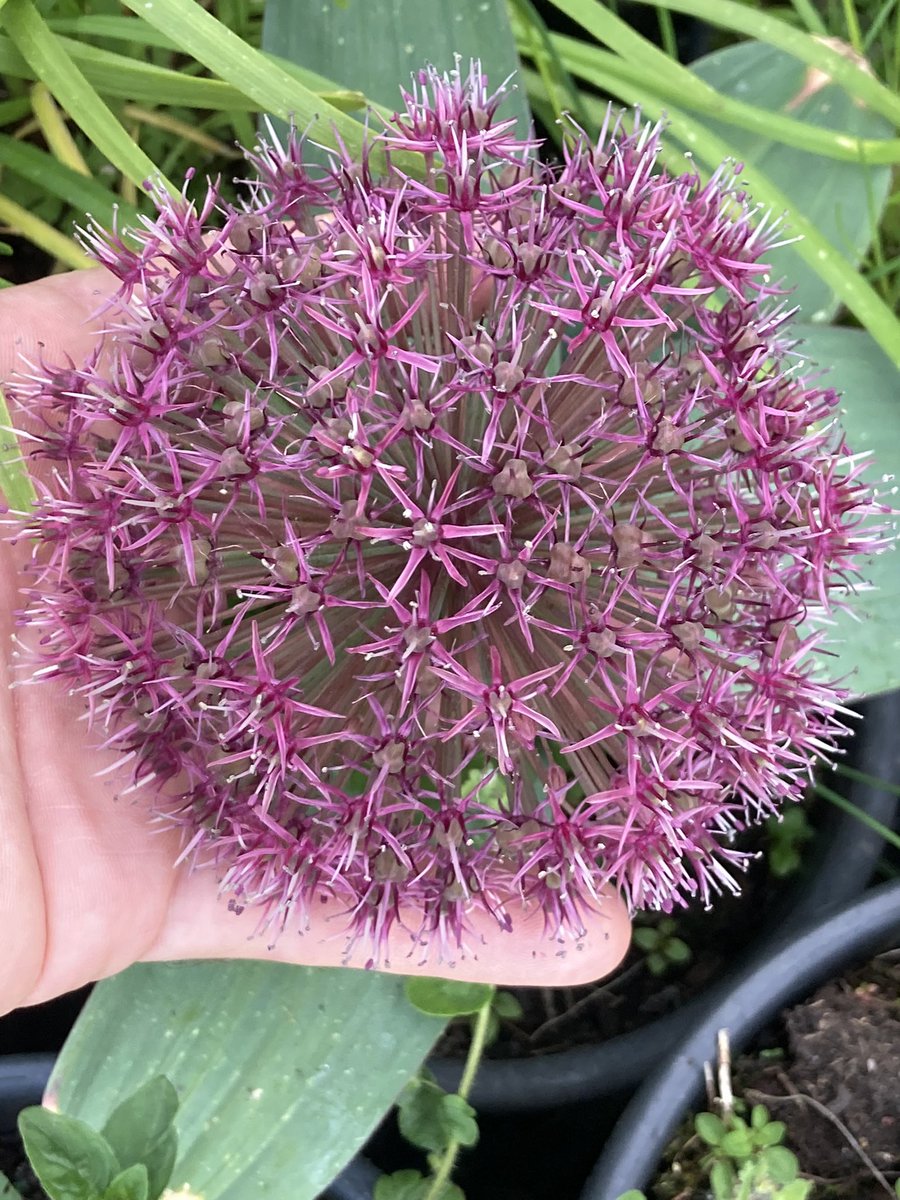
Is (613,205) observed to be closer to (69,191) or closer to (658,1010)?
(69,191)

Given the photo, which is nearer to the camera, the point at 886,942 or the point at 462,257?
the point at 462,257

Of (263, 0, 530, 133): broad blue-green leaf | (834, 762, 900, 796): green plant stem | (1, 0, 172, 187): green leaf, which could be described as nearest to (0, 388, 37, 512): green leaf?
(1, 0, 172, 187): green leaf

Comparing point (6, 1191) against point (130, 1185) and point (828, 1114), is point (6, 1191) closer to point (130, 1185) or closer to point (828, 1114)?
point (130, 1185)

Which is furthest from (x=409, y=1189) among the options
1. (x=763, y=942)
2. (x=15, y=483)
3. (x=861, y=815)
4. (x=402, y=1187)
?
(x=15, y=483)

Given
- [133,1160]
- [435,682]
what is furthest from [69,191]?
[133,1160]

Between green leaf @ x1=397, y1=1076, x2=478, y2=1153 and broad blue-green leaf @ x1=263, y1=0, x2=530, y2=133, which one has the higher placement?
broad blue-green leaf @ x1=263, y1=0, x2=530, y2=133

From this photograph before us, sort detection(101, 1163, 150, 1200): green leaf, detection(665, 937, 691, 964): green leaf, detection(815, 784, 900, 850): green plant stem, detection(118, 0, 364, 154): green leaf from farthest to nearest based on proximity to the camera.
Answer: detection(665, 937, 691, 964): green leaf → detection(815, 784, 900, 850): green plant stem → detection(118, 0, 364, 154): green leaf → detection(101, 1163, 150, 1200): green leaf

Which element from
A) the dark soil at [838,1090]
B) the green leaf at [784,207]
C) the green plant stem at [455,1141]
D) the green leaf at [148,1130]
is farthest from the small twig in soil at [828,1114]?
the green leaf at [784,207]

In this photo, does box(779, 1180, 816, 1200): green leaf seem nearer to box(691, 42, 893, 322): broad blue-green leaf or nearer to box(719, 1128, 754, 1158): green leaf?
box(719, 1128, 754, 1158): green leaf
